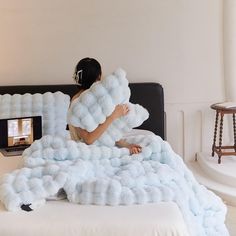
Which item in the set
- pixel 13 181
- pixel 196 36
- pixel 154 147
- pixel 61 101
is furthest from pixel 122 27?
pixel 13 181

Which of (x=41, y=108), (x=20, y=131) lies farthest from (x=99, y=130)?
(x=41, y=108)

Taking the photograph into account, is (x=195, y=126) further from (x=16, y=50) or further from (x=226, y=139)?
(x=16, y=50)

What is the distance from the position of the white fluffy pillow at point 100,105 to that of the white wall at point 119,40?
1.50 meters

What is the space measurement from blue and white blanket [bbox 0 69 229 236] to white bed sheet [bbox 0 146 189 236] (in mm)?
62

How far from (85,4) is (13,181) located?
2.41 metres

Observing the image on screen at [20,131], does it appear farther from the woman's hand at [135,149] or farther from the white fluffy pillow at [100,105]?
the woman's hand at [135,149]

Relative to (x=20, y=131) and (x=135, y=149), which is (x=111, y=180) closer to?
(x=135, y=149)

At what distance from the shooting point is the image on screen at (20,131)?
10.9 ft

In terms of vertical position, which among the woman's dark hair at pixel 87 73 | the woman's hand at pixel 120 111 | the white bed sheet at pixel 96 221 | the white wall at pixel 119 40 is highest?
the white wall at pixel 119 40

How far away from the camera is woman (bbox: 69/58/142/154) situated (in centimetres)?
244

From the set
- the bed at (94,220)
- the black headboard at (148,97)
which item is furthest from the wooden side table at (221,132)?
the bed at (94,220)

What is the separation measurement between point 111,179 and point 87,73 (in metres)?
0.83

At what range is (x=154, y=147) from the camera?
2.39 metres

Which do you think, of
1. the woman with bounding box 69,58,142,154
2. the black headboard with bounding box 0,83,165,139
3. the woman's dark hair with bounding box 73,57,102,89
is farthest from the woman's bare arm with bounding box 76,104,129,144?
the black headboard with bounding box 0,83,165,139
